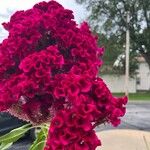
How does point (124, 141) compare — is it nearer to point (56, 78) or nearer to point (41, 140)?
point (41, 140)

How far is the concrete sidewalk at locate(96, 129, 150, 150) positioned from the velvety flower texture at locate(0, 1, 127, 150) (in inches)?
55.0

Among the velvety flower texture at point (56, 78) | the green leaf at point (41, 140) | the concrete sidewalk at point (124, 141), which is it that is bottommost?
the concrete sidewalk at point (124, 141)

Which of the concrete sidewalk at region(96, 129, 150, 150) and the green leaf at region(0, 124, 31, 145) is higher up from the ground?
the green leaf at region(0, 124, 31, 145)

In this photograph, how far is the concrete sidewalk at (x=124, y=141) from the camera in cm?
396

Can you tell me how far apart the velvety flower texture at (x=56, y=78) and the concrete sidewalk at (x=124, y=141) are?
4.59 ft

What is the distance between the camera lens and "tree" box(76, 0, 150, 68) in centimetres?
5434

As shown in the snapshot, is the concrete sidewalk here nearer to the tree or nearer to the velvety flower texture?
the velvety flower texture

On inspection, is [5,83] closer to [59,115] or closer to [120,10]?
[59,115]

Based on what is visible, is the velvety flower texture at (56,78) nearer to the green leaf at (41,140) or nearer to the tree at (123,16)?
the green leaf at (41,140)

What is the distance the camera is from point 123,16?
55375 millimetres

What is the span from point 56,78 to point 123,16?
53.4 m

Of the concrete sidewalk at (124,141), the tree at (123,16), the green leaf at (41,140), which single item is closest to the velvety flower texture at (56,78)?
the green leaf at (41,140)

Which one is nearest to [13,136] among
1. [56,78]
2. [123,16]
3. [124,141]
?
[56,78]

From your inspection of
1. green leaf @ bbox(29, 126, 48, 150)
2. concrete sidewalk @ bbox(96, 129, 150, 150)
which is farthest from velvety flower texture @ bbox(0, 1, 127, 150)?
concrete sidewalk @ bbox(96, 129, 150, 150)
